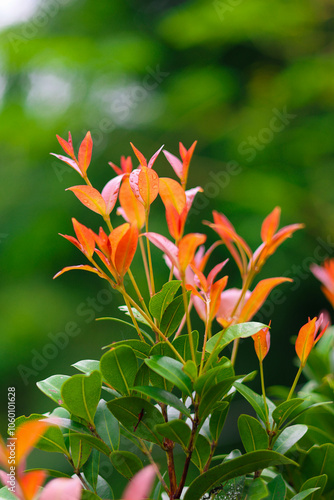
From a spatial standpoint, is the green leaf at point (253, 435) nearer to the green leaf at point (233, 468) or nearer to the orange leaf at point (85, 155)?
the green leaf at point (233, 468)

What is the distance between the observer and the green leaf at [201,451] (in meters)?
0.37

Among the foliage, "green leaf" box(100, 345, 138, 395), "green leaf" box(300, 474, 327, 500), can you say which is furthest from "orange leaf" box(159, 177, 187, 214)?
"green leaf" box(300, 474, 327, 500)

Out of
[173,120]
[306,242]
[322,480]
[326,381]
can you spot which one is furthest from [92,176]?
[322,480]

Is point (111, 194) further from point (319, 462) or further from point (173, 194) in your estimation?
point (319, 462)

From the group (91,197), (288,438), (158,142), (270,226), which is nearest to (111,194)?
(91,197)

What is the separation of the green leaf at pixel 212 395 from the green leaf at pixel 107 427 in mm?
76

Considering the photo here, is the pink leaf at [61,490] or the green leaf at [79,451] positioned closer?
the pink leaf at [61,490]

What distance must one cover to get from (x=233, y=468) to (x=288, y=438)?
0.22 ft

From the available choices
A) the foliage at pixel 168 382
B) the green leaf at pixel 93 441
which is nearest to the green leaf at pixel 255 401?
the foliage at pixel 168 382

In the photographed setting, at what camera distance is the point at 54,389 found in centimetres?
36

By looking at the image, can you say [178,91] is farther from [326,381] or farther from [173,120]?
[326,381]

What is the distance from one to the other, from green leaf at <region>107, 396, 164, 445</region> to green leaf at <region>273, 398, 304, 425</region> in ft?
0.27

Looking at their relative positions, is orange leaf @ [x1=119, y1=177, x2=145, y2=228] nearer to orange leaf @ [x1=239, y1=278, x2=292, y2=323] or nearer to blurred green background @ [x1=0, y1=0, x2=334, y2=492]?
orange leaf @ [x1=239, y1=278, x2=292, y2=323]

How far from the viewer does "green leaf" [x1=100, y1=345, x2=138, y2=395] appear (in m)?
0.33
